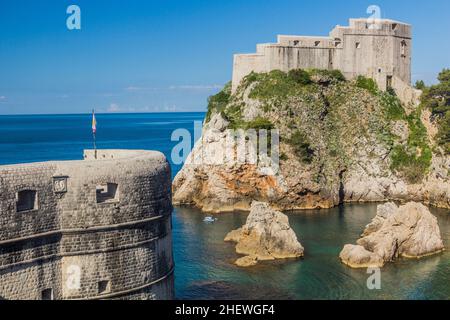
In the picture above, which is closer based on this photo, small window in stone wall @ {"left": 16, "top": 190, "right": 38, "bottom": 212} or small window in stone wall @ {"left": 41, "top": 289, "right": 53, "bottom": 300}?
small window in stone wall @ {"left": 16, "top": 190, "right": 38, "bottom": 212}

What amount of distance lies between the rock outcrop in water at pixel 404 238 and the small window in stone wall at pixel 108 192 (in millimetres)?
24130

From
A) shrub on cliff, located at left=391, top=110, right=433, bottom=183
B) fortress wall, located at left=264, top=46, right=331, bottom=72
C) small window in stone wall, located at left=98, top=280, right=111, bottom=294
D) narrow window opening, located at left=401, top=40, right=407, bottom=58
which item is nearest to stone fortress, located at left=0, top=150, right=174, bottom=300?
small window in stone wall, located at left=98, top=280, right=111, bottom=294

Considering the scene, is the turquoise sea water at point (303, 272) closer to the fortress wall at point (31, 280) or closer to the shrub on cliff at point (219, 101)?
the fortress wall at point (31, 280)

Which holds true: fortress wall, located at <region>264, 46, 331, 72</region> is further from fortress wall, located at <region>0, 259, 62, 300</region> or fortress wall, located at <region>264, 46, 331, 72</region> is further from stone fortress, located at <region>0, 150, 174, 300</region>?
fortress wall, located at <region>0, 259, 62, 300</region>

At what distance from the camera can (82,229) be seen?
22.1 metres

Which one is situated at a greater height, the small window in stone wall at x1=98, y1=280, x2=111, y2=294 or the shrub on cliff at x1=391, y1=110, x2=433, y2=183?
the shrub on cliff at x1=391, y1=110, x2=433, y2=183

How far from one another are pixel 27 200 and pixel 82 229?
2.17m

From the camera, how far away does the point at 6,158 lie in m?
98.2

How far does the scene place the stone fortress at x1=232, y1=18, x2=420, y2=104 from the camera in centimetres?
6975

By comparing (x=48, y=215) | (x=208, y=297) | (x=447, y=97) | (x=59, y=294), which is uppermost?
(x=447, y=97)

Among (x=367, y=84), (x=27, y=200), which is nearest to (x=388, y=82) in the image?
(x=367, y=84)
